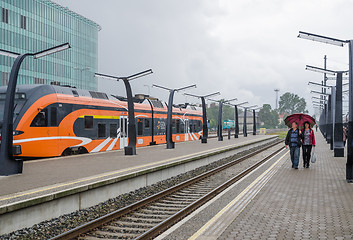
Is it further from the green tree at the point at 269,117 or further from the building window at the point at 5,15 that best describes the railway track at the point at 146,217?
the green tree at the point at 269,117

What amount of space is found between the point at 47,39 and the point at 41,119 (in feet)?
192

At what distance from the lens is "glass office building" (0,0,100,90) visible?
59.0 meters

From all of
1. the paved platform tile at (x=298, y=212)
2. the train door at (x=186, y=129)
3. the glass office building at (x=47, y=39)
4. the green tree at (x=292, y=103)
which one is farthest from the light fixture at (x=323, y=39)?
the green tree at (x=292, y=103)

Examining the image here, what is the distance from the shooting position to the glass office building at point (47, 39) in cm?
5903

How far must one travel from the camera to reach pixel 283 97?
184875 mm

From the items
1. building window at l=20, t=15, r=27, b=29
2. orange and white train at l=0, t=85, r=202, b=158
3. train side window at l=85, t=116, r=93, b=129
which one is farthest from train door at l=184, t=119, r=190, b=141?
building window at l=20, t=15, r=27, b=29

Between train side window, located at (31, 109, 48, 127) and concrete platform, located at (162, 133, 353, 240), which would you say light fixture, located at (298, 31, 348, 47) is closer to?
concrete platform, located at (162, 133, 353, 240)

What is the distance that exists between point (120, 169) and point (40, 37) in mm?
60675

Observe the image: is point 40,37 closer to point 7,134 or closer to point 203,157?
point 203,157

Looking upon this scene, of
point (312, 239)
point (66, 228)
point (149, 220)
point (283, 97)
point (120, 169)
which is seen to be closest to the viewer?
point (312, 239)

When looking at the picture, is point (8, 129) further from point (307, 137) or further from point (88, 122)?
point (307, 137)

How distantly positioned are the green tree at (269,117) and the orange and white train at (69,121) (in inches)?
4896

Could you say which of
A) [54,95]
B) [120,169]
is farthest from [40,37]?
[120,169]

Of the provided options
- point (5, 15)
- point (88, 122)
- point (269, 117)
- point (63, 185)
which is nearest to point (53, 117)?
point (88, 122)
